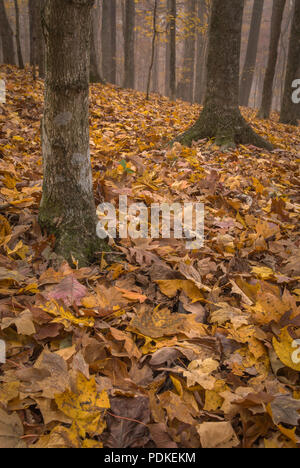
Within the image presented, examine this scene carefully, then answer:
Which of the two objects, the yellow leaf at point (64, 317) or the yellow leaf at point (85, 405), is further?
the yellow leaf at point (64, 317)

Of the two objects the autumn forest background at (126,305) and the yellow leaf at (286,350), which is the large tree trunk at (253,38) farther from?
the yellow leaf at (286,350)

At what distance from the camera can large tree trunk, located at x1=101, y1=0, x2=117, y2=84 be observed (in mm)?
13289

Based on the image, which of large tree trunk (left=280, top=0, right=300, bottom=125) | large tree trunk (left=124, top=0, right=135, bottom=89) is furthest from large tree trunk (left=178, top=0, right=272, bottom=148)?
large tree trunk (left=124, top=0, right=135, bottom=89)

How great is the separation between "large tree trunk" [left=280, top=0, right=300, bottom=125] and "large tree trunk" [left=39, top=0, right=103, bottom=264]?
9.01 metres

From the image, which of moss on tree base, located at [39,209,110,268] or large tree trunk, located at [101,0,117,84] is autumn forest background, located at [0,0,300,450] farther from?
large tree trunk, located at [101,0,117,84]

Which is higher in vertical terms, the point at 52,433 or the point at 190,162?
the point at 190,162

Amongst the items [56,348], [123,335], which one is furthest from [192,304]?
[56,348]

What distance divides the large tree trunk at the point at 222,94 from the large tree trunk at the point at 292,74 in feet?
16.1

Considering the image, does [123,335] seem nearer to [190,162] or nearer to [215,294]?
[215,294]

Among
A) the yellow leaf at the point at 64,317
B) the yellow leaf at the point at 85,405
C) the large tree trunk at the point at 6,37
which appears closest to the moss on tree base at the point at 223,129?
the yellow leaf at the point at 64,317

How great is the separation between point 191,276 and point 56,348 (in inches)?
34.4

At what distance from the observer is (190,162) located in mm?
3945

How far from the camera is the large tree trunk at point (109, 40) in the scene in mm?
13289

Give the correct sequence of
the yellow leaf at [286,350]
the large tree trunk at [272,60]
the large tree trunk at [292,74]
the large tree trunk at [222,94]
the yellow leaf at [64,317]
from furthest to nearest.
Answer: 1. the large tree trunk at [272,60]
2. the large tree trunk at [292,74]
3. the large tree trunk at [222,94]
4. the yellow leaf at [64,317]
5. the yellow leaf at [286,350]
